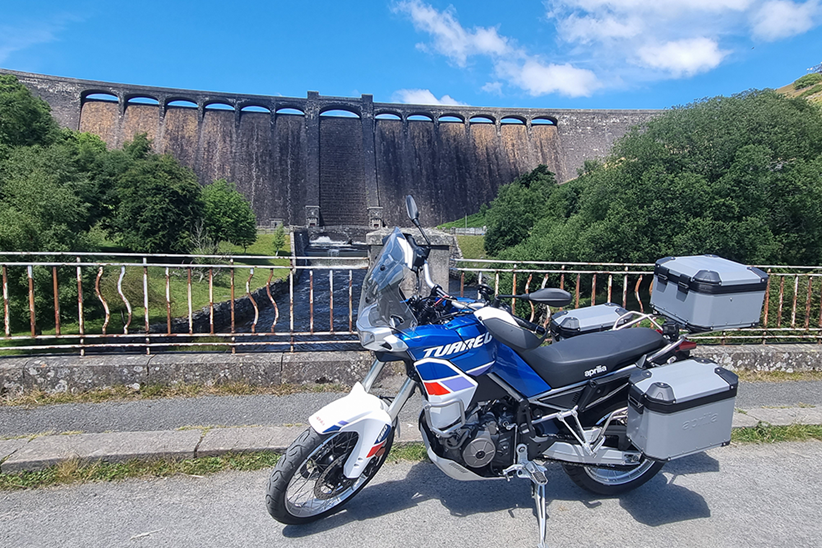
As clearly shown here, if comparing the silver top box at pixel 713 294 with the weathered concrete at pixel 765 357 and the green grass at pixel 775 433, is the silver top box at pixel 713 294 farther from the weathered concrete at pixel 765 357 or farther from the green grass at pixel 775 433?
the weathered concrete at pixel 765 357

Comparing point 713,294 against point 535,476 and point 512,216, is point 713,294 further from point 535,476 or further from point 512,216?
point 512,216

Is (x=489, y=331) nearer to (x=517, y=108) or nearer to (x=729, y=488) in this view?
(x=729, y=488)

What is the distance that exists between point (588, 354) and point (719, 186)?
14664mm

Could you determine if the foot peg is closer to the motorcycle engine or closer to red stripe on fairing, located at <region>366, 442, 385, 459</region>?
the motorcycle engine

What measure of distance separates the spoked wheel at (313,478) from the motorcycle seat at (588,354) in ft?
2.76

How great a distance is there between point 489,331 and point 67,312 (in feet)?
49.2

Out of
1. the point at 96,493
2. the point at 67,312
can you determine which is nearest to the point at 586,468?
the point at 96,493

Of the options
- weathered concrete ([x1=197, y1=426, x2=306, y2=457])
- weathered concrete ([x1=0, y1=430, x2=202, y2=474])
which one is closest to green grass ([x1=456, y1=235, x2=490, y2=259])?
weathered concrete ([x1=197, y1=426, x2=306, y2=457])

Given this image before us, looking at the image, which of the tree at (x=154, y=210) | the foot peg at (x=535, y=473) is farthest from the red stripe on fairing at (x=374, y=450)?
the tree at (x=154, y=210)

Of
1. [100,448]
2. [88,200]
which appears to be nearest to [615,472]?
[100,448]

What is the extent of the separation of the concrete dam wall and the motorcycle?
125 ft

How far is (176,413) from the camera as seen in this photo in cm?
359

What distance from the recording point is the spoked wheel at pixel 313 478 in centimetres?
218

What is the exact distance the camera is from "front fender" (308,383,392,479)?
2.20 meters
